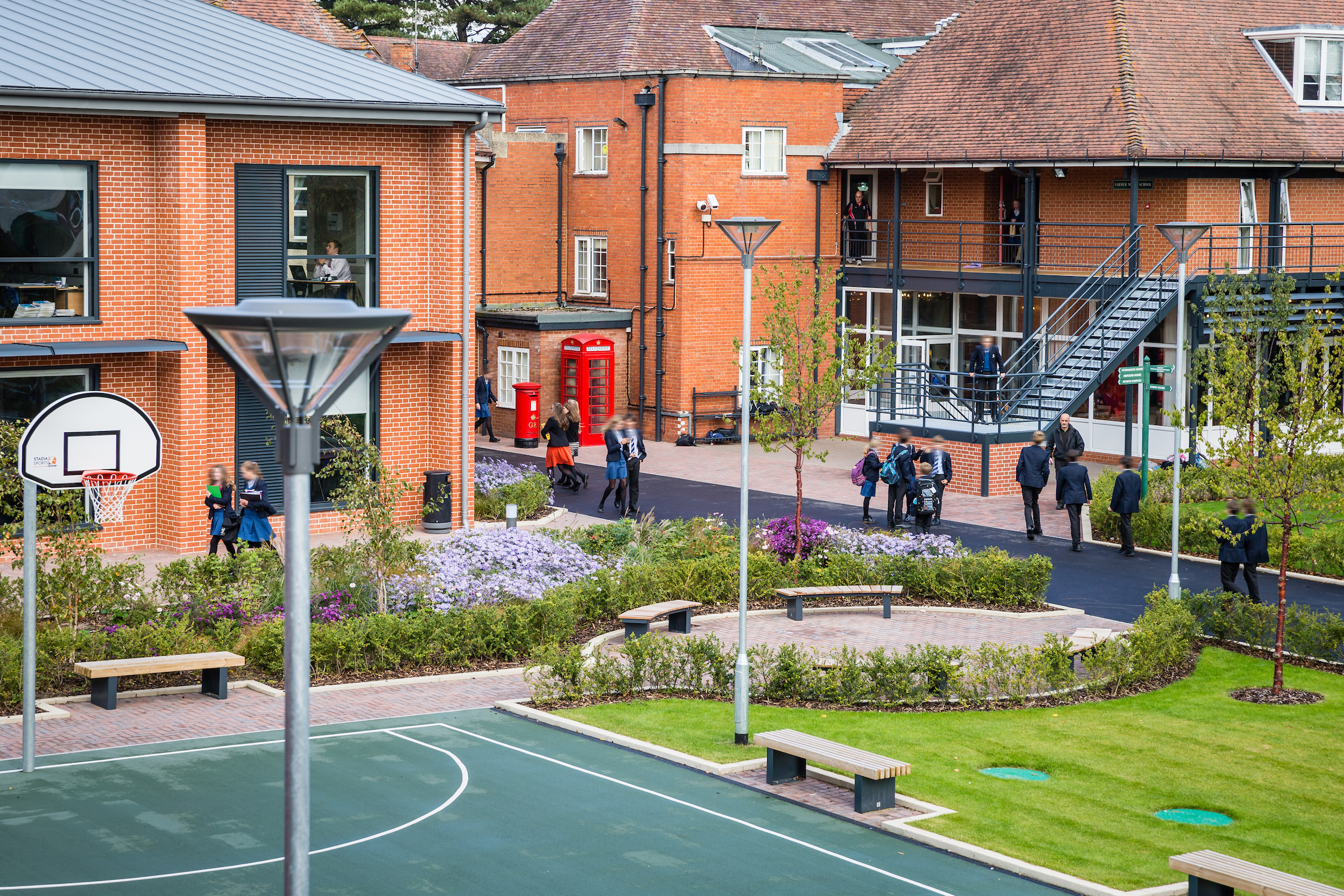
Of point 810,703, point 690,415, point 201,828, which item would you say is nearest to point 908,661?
point 810,703

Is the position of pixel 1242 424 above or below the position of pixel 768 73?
below

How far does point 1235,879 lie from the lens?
10562mm

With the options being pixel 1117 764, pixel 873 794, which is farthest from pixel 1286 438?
pixel 873 794

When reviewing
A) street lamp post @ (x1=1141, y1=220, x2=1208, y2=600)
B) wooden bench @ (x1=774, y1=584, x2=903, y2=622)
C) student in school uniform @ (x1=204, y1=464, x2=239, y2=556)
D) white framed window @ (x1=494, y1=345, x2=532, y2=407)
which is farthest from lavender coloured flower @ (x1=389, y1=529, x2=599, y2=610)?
white framed window @ (x1=494, y1=345, x2=532, y2=407)

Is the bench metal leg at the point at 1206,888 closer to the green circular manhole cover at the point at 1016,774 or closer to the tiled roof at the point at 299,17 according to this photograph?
the green circular manhole cover at the point at 1016,774

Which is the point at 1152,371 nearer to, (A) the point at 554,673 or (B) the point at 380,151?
(B) the point at 380,151

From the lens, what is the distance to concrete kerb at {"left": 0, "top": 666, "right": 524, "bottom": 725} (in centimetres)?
1548

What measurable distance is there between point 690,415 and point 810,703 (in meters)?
20.5

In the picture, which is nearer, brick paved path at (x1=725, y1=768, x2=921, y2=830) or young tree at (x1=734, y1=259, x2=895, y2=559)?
brick paved path at (x1=725, y1=768, x2=921, y2=830)

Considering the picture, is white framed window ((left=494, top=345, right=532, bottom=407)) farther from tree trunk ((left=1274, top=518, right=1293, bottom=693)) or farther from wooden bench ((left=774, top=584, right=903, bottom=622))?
tree trunk ((left=1274, top=518, right=1293, bottom=693))

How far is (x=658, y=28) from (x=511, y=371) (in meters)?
8.68

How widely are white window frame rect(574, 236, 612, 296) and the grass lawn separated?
23312 millimetres

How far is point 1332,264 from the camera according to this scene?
34781 mm

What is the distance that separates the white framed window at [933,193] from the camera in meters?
37.9
